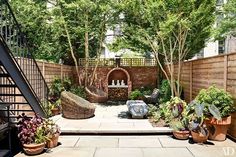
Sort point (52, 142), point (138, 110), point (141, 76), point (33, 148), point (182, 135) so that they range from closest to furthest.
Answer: point (33, 148)
point (52, 142)
point (182, 135)
point (138, 110)
point (141, 76)

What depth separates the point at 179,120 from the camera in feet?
24.1

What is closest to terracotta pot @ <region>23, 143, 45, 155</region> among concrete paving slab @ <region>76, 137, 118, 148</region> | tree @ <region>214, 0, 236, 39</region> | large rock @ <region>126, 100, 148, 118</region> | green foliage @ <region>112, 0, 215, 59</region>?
concrete paving slab @ <region>76, 137, 118, 148</region>

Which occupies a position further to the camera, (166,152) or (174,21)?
(174,21)

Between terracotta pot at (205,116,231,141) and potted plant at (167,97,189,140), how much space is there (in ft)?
1.80

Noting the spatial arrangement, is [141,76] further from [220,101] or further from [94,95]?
[220,101]

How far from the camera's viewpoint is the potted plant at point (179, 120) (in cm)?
684

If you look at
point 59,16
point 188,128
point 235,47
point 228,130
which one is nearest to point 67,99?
point 188,128

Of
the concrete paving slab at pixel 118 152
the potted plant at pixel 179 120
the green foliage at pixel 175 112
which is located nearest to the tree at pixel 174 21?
the green foliage at pixel 175 112

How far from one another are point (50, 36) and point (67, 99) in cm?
879

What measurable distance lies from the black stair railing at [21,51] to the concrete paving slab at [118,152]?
1765 millimetres

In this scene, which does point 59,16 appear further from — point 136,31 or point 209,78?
point 209,78

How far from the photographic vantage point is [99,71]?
16.5 meters

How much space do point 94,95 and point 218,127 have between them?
8.31m

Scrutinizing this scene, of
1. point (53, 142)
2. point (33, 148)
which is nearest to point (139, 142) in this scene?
point (53, 142)
